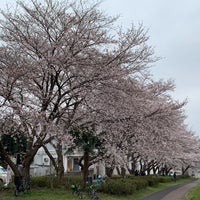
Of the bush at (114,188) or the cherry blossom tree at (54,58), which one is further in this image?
the bush at (114,188)

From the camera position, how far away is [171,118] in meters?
18.7

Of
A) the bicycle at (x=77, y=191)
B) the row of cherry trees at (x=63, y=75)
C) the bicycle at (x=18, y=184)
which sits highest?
the row of cherry trees at (x=63, y=75)

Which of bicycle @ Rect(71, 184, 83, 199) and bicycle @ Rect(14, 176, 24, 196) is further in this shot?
bicycle @ Rect(71, 184, 83, 199)

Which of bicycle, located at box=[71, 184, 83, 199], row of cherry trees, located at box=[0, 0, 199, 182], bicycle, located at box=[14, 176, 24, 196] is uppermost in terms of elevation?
row of cherry trees, located at box=[0, 0, 199, 182]

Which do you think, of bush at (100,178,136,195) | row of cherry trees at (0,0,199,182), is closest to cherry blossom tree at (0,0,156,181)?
row of cherry trees at (0,0,199,182)

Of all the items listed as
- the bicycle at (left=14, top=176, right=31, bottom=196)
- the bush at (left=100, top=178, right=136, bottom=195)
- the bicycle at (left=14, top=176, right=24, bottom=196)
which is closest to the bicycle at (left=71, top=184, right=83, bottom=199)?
the bicycle at (left=14, top=176, right=31, bottom=196)

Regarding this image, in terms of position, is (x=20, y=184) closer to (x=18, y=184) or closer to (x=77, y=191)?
(x=18, y=184)

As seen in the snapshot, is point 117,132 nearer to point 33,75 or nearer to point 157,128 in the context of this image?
point 157,128

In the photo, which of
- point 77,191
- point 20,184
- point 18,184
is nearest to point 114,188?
point 77,191

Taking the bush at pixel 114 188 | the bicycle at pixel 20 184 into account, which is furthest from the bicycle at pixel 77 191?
the bush at pixel 114 188

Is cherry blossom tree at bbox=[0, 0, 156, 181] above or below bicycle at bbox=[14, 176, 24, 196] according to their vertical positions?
above

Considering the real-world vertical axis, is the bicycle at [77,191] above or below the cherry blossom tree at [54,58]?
below

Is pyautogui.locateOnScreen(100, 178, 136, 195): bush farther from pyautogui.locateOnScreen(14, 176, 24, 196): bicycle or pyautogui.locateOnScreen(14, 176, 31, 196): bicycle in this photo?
pyautogui.locateOnScreen(14, 176, 24, 196): bicycle

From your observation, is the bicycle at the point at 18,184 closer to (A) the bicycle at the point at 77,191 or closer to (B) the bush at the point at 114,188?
(A) the bicycle at the point at 77,191
